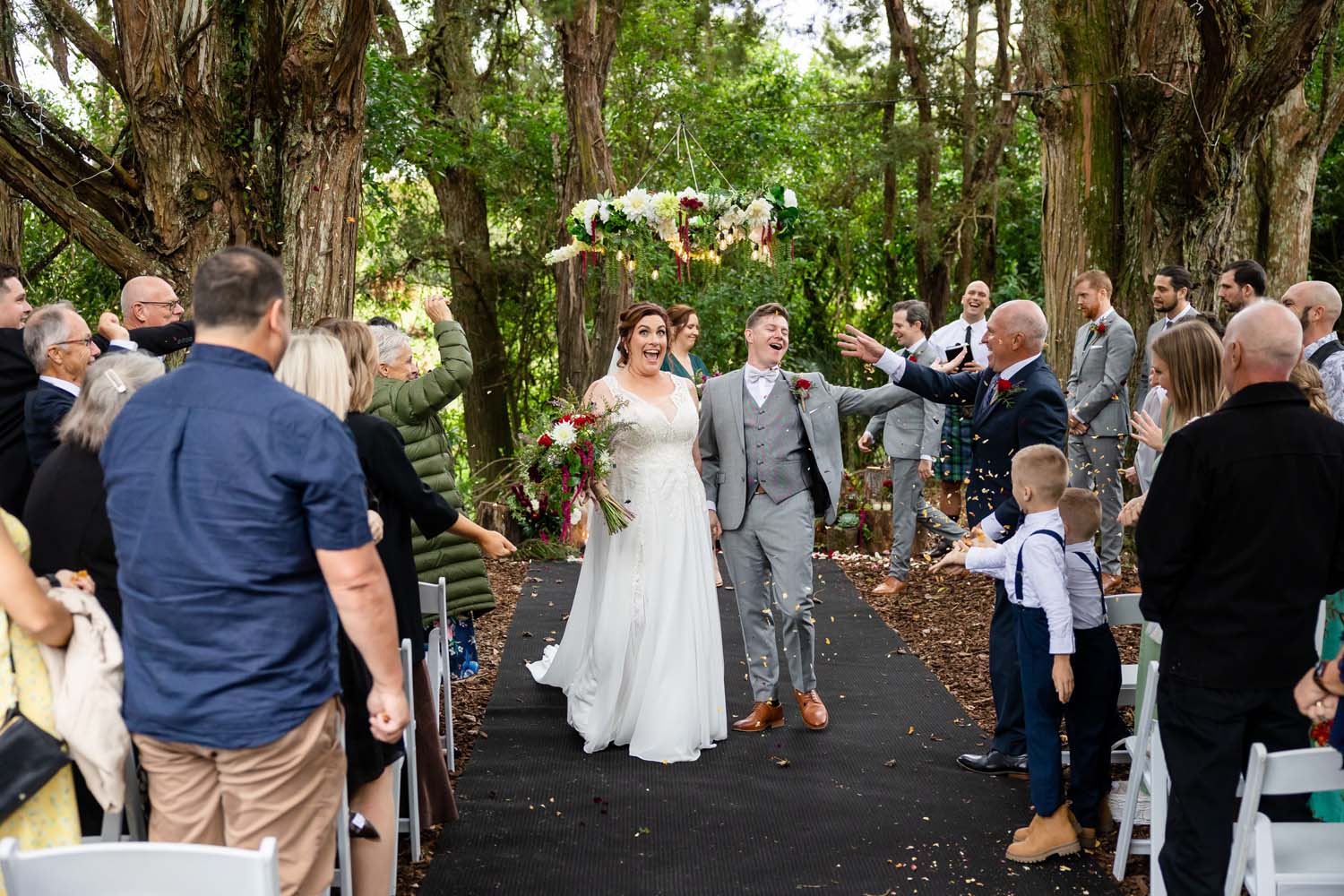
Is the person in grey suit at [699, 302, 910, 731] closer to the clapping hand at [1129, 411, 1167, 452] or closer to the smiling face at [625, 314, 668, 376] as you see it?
the smiling face at [625, 314, 668, 376]

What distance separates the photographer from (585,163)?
1209 cm

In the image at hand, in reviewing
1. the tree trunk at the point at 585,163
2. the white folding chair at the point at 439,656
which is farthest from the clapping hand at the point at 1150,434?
the tree trunk at the point at 585,163

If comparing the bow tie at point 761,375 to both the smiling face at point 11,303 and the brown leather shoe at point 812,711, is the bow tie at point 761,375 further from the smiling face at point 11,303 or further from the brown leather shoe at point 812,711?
the smiling face at point 11,303

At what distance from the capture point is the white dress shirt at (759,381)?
18.9 feet

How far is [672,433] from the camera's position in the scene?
567 cm

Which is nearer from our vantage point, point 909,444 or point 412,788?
point 412,788

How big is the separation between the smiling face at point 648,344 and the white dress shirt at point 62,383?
2.45 meters

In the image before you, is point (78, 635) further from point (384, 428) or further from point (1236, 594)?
point (1236, 594)

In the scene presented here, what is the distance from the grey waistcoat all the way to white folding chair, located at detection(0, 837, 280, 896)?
388 cm

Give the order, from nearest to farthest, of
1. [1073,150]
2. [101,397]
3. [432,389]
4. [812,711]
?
[101,397], [432,389], [812,711], [1073,150]

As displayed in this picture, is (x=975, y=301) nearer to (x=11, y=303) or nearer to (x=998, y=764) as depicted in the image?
(x=998, y=764)

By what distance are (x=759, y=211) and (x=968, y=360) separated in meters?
1.98

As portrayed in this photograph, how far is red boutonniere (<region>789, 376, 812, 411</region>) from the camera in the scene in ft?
18.8

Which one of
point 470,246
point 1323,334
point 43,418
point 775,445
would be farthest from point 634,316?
point 470,246
